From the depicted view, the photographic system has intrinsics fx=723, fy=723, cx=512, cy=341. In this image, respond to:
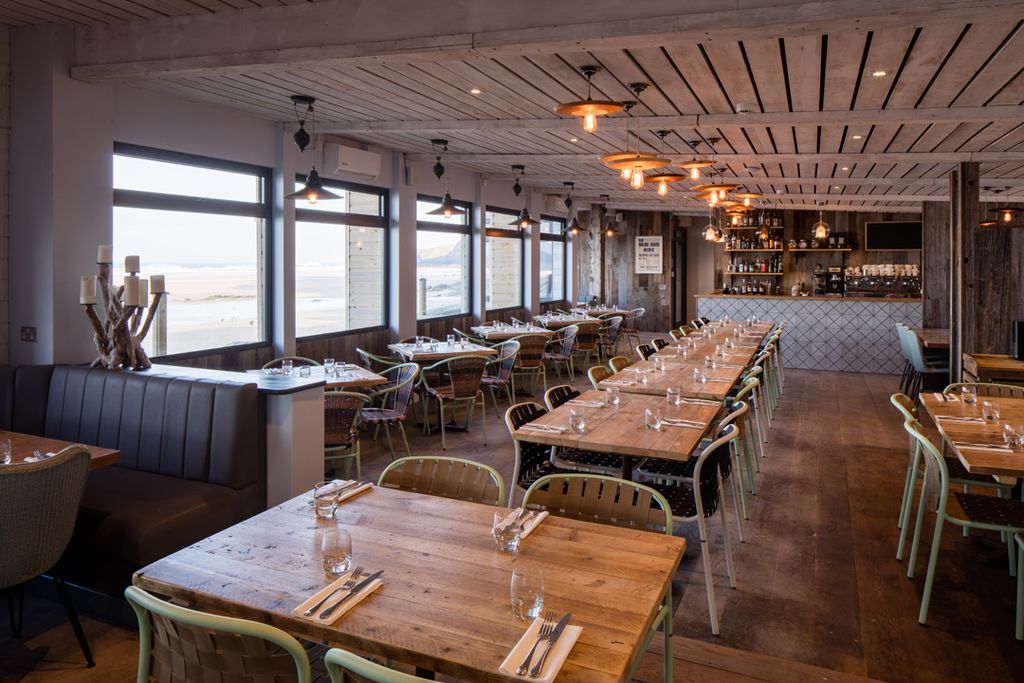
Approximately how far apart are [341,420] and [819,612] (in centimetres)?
339

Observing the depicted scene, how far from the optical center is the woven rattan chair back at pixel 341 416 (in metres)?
5.27

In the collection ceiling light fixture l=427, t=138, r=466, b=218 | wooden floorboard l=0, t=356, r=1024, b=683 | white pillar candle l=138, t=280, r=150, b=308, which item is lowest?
wooden floorboard l=0, t=356, r=1024, b=683

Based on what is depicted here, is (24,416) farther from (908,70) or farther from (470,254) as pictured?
(470,254)

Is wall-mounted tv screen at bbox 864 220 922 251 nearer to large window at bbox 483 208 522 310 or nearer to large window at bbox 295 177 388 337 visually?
large window at bbox 483 208 522 310

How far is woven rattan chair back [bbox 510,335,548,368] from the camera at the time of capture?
886 centimetres

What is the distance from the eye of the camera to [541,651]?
1697mm

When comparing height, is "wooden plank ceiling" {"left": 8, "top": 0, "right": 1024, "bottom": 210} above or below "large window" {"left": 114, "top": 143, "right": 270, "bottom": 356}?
above

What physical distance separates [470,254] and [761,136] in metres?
5.15

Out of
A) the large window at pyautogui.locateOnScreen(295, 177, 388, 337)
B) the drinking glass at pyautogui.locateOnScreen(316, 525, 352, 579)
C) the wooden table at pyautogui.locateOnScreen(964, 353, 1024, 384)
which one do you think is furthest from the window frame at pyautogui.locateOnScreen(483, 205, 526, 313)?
the drinking glass at pyautogui.locateOnScreen(316, 525, 352, 579)

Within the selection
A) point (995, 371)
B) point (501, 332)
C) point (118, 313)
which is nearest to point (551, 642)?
point (118, 313)

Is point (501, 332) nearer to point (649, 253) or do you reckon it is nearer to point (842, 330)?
point (842, 330)

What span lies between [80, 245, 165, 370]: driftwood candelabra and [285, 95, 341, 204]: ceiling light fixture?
4.70 ft

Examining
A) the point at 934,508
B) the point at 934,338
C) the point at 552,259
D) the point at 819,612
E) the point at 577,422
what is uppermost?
the point at 552,259

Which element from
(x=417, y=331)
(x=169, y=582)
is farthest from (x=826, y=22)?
(x=417, y=331)
